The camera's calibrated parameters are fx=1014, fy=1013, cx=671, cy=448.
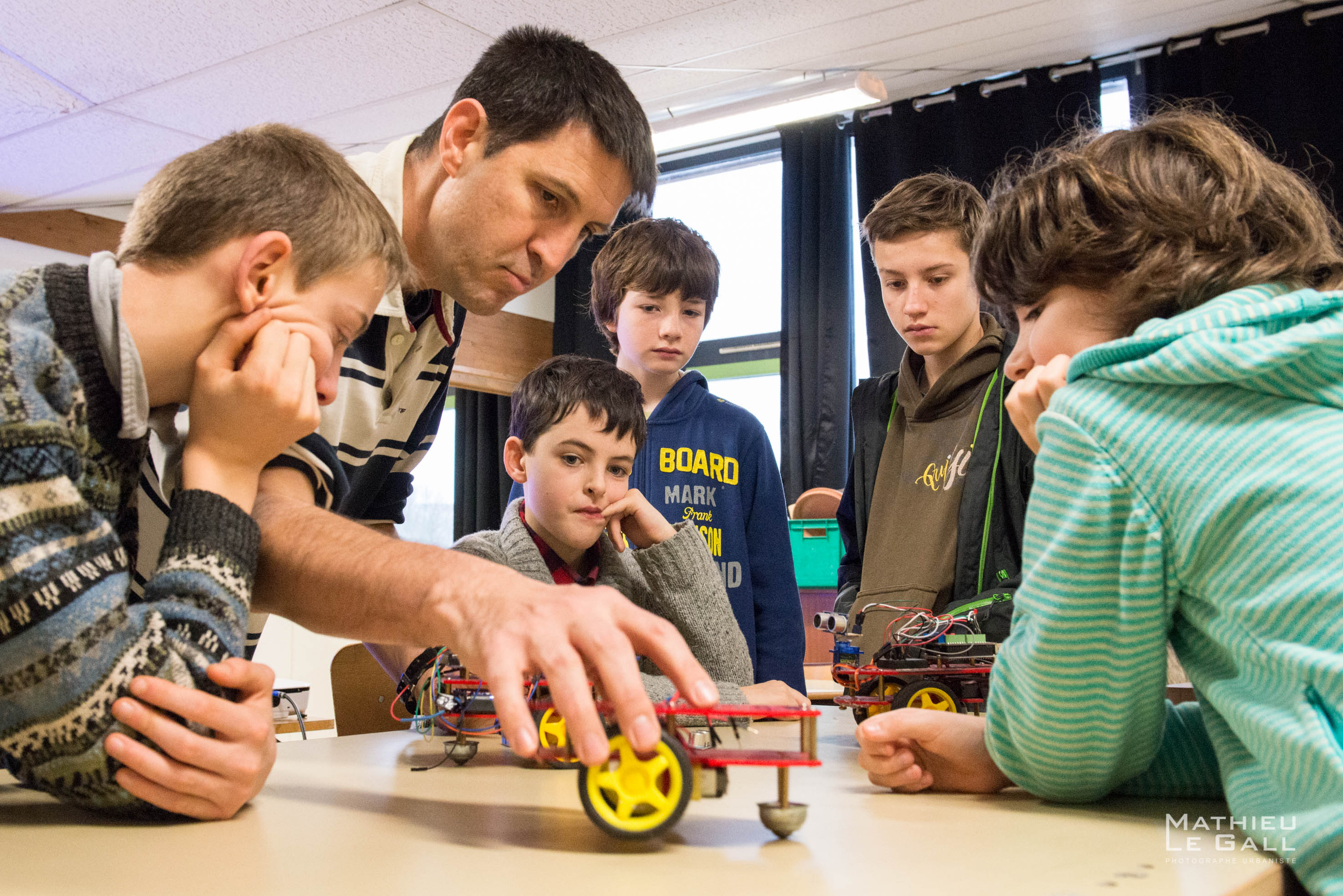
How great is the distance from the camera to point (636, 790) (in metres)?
0.65

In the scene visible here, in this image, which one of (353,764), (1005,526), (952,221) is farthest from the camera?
(952,221)

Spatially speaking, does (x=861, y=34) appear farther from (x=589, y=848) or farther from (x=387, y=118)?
(x=589, y=848)

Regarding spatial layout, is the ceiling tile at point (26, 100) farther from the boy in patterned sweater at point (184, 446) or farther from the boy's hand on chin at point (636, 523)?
the boy in patterned sweater at point (184, 446)

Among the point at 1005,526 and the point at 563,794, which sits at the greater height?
the point at 1005,526

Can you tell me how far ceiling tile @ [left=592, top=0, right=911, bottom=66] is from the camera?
384 cm

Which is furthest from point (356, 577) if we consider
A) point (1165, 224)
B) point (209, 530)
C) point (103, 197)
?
point (103, 197)

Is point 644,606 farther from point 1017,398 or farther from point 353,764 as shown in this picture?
point 1017,398

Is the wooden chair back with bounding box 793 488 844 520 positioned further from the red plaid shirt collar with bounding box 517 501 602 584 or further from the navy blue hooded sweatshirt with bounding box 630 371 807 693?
the red plaid shirt collar with bounding box 517 501 602 584

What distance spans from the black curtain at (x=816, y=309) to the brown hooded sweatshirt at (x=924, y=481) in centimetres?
297

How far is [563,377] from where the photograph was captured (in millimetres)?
1832

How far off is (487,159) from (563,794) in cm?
100

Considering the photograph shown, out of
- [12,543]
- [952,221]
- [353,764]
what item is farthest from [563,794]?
[952,221]

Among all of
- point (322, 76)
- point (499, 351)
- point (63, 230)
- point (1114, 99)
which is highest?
point (1114, 99)

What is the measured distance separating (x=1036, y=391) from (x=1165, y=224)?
0.18 m
